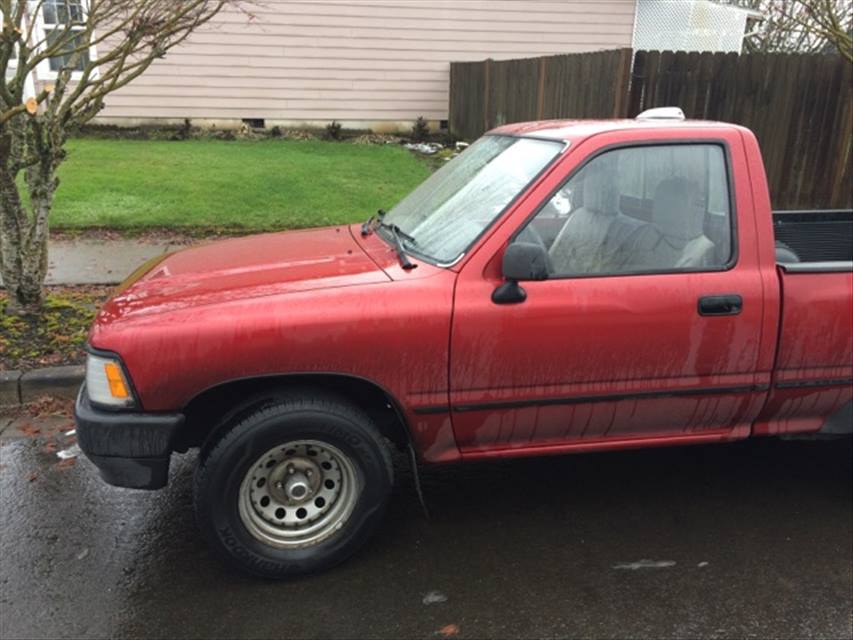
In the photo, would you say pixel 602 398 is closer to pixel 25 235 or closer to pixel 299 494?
pixel 299 494

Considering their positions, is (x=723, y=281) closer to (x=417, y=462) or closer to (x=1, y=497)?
(x=417, y=462)

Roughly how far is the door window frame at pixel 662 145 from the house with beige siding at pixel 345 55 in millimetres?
12968

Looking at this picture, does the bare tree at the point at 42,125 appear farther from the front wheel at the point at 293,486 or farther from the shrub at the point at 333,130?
the shrub at the point at 333,130

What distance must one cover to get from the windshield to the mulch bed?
2.68 metres

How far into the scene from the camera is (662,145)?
3191 millimetres

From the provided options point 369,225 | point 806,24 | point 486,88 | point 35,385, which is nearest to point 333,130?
point 486,88

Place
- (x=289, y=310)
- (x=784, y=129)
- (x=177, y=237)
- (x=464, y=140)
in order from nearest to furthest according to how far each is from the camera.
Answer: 1. (x=289, y=310)
2. (x=177, y=237)
3. (x=784, y=129)
4. (x=464, y=140)

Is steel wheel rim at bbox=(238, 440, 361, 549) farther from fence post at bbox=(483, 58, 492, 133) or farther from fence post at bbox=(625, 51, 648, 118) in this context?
fence post at bbox=(483, 58, 492, 133)

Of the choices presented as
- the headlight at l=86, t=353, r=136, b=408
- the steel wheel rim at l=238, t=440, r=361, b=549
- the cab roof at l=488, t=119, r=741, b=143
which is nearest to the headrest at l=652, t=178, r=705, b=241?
the cab roof at l=488, t=119, r=741, b=143

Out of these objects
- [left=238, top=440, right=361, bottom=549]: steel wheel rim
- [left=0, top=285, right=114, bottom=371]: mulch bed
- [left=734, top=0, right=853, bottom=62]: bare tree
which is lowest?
[left=0, top=285, right=114, bottom=371]: mulch bed

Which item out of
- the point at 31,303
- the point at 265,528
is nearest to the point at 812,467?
the point at 265,528

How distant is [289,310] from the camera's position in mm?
2807

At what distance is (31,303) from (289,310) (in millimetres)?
3632

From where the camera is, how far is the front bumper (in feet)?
9.19
